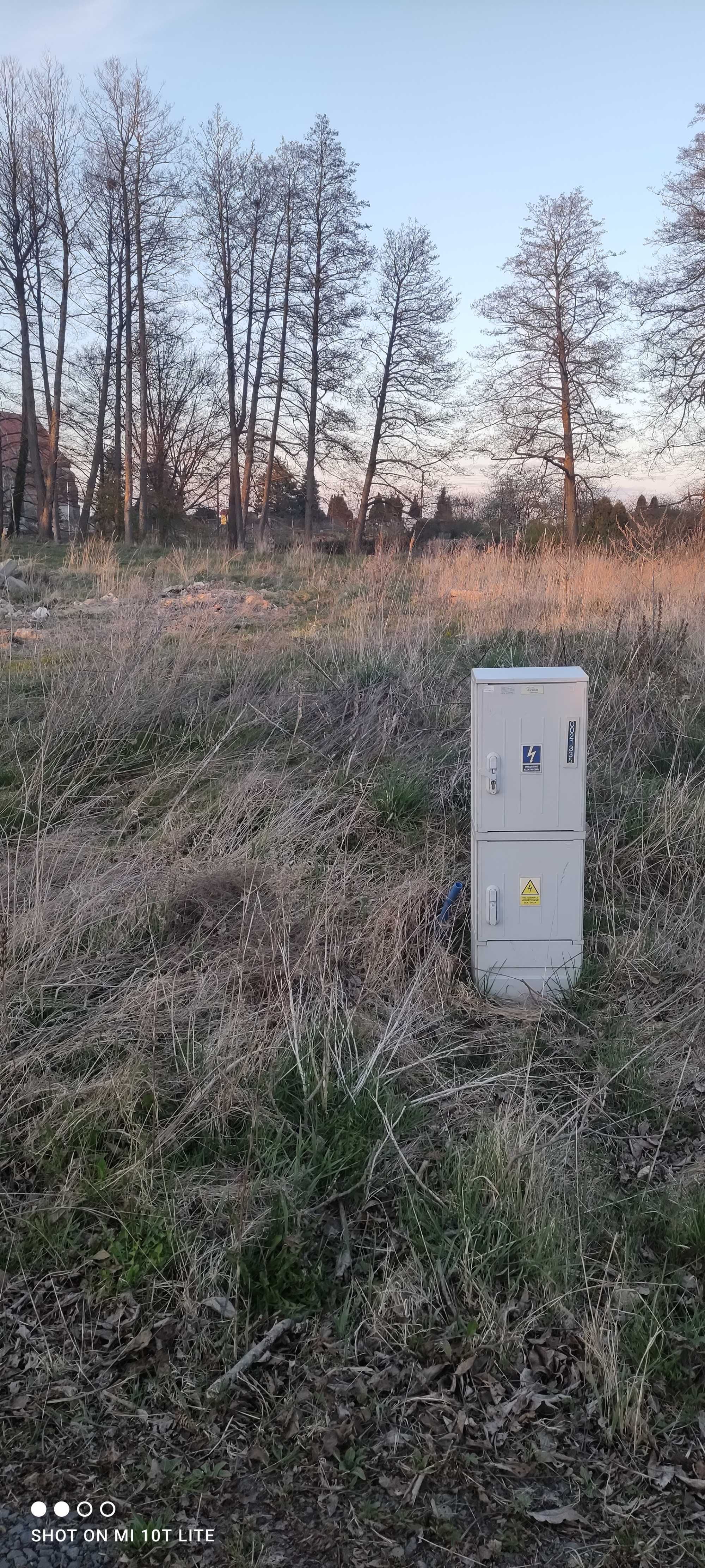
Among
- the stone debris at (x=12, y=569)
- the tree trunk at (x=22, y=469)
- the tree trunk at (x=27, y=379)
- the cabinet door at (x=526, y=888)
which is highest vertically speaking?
the tree trunk at (x=27, y=379)

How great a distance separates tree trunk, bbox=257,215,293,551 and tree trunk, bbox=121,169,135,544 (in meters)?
3.73

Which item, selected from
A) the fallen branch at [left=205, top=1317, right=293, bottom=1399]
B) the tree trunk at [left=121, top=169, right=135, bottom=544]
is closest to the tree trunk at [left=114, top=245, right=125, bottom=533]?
the tree trunk at [left=121, top=169, right=135, bottom=544]

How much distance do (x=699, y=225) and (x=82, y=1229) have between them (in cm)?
2300

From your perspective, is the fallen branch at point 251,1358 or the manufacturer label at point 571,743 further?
the manufacturer label at point 571,743

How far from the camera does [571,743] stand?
3.62 meters

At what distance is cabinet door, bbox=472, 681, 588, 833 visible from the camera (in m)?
3.61

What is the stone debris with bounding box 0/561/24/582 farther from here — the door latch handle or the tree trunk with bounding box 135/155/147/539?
the tree trunk with bounding box 135/155/147/539

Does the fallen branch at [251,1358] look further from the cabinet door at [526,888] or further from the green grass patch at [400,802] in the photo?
the green grass patch at [400,802]

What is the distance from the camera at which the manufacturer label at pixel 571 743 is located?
3.62 meters

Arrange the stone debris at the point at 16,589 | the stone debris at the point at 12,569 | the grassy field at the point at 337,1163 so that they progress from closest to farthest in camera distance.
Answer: the grassy field at the point at 337,1163 → the stone debris at the point at 16,589 → the stone debris at the point at 12,569

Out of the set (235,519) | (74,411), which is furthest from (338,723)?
(74,411)

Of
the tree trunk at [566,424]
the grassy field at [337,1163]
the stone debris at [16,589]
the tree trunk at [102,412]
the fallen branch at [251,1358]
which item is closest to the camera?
the grassy field at [337,1163]

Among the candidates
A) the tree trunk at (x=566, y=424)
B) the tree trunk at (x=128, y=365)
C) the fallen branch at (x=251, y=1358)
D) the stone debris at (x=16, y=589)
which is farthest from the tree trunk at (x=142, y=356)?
the fallen branch at (x=251, y=1358)

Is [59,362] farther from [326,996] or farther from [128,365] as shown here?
[326,996]
